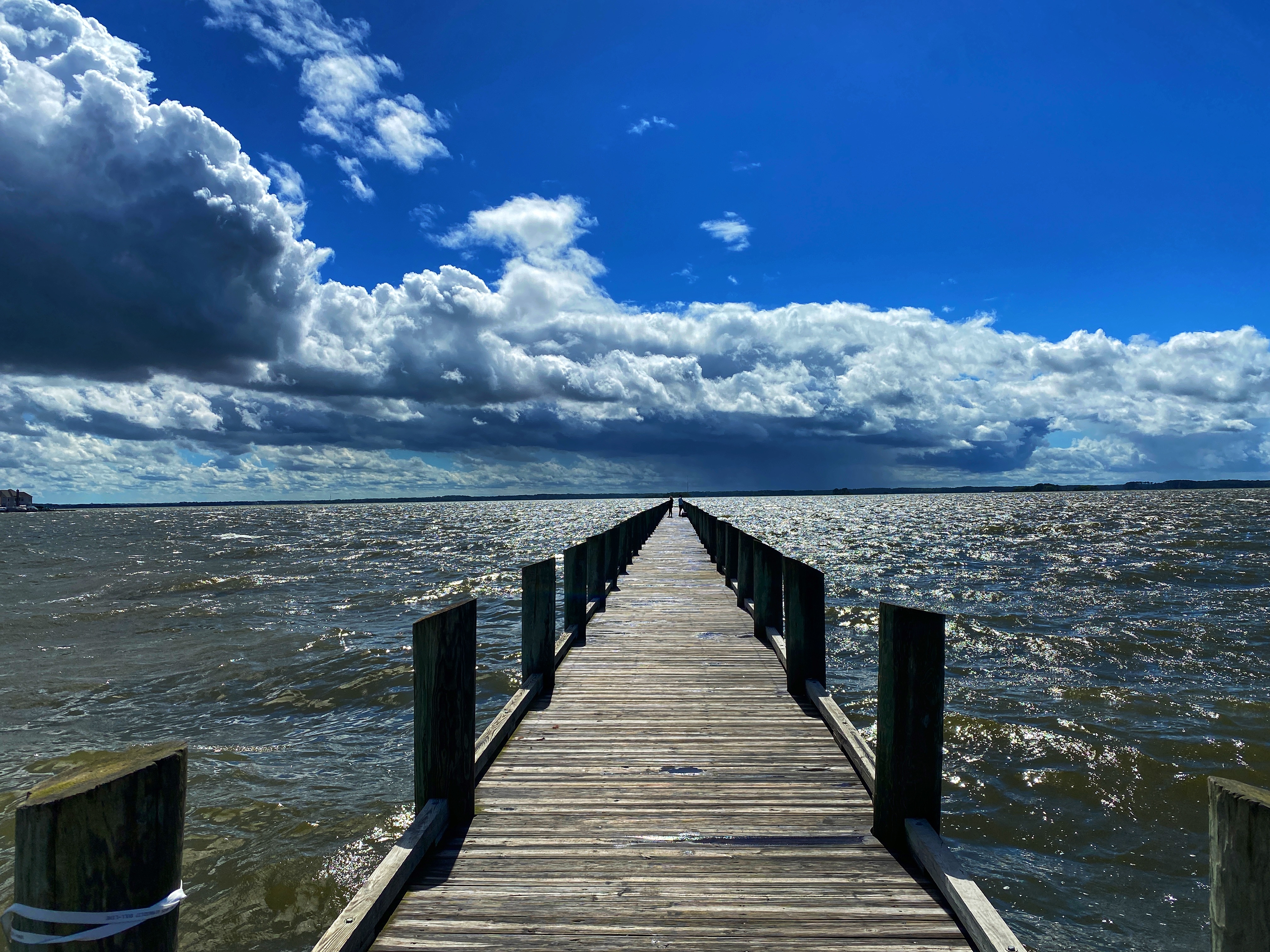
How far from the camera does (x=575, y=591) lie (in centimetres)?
921

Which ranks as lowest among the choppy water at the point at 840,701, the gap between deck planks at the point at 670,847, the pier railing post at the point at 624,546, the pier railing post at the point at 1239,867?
the choppy water at the point at 840,701

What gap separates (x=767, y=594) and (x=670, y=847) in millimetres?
5519

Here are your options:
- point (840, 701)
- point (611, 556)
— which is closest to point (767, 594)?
point (840, 701)

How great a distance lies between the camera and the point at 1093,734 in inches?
335

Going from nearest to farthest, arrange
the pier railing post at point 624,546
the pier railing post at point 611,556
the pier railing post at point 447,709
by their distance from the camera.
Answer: the pier railing post at point 447,709 → the pier railing post at point 611,556 → the pier railing post at point 624,546

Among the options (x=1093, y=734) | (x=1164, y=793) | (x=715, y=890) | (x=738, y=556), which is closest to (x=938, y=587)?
(x=738, y=556)

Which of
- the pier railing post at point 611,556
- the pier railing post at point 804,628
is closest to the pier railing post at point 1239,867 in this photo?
the pier railing post at point 804,628

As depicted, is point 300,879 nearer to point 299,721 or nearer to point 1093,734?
point 299,721

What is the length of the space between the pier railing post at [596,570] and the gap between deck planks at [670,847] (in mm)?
3713

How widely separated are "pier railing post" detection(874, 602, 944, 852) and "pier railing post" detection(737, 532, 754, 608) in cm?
685

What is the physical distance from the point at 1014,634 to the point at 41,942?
1516cm

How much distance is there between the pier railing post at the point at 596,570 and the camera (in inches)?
414

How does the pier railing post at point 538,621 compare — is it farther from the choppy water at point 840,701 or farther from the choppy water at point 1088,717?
the choppy water at point 1088,717

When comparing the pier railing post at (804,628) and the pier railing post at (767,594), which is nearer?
the pier railing post at (804,628)
